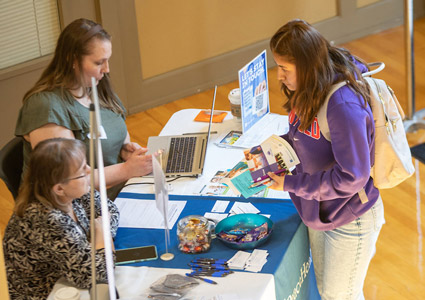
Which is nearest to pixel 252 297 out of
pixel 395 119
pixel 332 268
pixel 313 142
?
pixel 332 268

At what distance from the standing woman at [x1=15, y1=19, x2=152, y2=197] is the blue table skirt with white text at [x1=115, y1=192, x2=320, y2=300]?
0.20 meters

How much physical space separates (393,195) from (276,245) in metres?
1.84

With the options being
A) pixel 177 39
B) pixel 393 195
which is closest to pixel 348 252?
pixel 393 195

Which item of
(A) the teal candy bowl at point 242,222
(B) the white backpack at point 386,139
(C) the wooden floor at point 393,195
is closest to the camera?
(B) the white backpack at point 386,139

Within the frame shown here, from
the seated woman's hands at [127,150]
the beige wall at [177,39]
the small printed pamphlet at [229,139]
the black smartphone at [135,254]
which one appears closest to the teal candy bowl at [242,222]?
the black smartphone at [135,254]

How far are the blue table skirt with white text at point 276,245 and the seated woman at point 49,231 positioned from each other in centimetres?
27

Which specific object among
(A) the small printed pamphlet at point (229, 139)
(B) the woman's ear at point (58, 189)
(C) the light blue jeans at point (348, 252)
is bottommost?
(C) the light blue jeans at point (348, 252)

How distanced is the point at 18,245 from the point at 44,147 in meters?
0.36

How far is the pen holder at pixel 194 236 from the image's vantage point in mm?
2594

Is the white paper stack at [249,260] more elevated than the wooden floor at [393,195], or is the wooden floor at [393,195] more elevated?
the white paper stack at [249,260]

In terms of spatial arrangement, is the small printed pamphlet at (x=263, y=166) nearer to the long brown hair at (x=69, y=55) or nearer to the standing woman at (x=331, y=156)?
the standing woman at (x=331, y=156)

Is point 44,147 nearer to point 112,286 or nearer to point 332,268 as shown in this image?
point 112,286

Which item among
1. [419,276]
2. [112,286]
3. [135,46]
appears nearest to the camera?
[112,286]

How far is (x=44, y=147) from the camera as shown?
2438 millimetres
